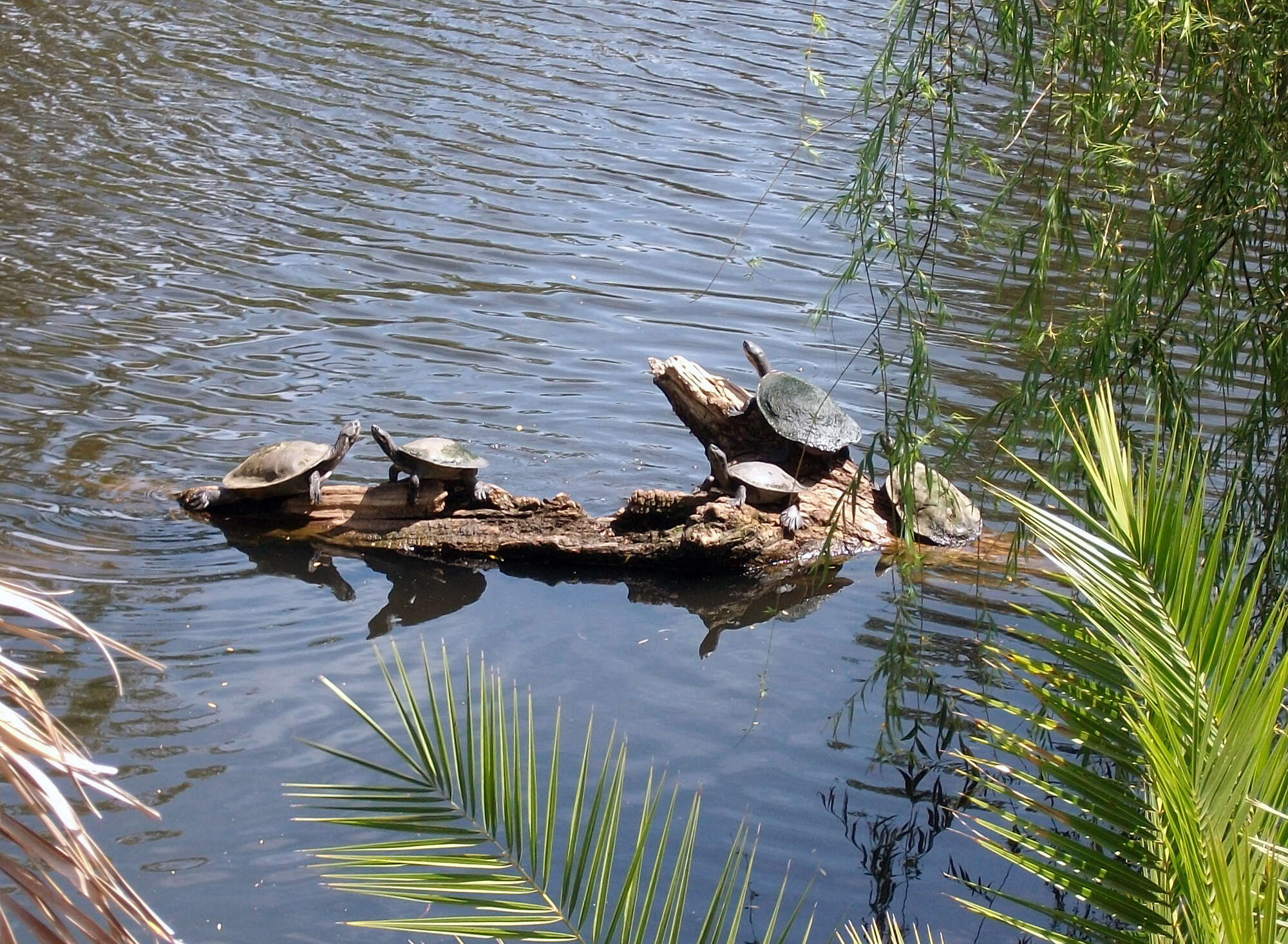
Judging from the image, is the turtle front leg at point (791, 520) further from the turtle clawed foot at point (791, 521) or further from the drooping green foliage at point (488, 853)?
the drooping green foliage at point (488, 853)

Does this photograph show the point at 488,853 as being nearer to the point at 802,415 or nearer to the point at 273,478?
the point at 273,478

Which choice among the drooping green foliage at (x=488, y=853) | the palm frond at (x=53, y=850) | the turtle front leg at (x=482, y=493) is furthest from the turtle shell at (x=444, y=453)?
the palm frond at (x=53, y=850)

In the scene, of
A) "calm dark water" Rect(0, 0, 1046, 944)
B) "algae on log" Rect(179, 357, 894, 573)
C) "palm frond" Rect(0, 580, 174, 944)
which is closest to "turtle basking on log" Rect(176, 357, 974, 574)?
"algae on log" Rect(179, 357, 894, 573)

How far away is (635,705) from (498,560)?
1491mm

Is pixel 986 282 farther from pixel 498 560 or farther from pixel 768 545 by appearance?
pixel 498 560

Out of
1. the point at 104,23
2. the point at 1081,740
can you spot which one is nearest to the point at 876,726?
the point at 1081,740

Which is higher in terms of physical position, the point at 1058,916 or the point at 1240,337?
the point at 1240,337

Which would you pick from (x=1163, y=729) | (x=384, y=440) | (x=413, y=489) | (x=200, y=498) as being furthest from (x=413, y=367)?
(x=1163, y=729)

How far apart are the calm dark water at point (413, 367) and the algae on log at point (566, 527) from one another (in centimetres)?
17

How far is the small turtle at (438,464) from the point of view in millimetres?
6461

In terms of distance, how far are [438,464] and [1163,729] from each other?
16.2 ft

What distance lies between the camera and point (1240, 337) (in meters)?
3.66

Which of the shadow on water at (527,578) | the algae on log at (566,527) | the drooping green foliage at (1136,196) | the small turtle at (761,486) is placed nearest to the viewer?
the drooping green foliage at (1136,196)

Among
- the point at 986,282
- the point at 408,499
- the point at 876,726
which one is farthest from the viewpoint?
the point at 986,282
